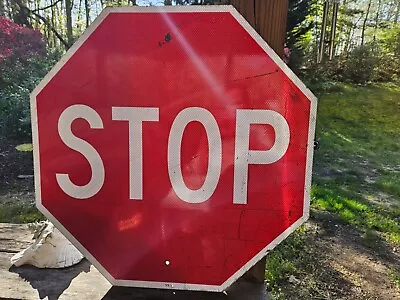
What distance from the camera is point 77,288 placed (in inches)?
28.6

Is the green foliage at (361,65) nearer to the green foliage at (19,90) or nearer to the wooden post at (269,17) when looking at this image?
the green foliage at (19,90)

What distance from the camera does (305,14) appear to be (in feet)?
26.2

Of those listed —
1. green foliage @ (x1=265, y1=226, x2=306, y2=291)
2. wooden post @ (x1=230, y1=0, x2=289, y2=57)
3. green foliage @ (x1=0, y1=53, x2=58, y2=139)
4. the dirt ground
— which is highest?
wooden post @ (x1=230, y1=0, x2=289, y2=57)

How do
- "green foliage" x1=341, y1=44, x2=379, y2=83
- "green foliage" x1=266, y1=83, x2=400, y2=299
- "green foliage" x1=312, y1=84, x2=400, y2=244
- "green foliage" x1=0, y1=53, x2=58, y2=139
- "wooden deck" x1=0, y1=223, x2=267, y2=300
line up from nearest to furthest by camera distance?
"wooden deck" x1=0, y1=223, x2=267, y2=300
"green foliage" x1=266, y1=83, x2=400, y2=299
"green foliage" x1=312, y1=84, x2=400, y2=244
"green foliage" x1=0, y1=53, x2=58, y2=139
"green foliage" x1=341, y1=44, x2=379, y2=83

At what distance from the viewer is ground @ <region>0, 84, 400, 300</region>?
2457mm

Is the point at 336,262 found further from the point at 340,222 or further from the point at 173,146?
the point at 173,146

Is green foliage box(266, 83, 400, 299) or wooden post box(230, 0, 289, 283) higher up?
wooden post box(230, 0, 289, 283)

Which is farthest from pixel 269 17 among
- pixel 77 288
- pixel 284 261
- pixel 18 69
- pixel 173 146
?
pixel 18 69

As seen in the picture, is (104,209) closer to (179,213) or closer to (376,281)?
(179,213)

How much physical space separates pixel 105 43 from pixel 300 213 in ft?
1.27

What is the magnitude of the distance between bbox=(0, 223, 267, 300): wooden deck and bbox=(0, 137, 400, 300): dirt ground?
166 cm

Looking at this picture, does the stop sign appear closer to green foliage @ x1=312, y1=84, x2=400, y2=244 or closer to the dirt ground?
the dirt ground

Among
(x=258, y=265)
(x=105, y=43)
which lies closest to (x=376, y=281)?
(x=258, y=265)

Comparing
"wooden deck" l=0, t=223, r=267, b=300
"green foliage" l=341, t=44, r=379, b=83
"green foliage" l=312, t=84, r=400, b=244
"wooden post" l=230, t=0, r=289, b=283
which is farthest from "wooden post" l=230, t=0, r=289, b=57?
"green foliage" l=341, t=44, r=379, b=83
